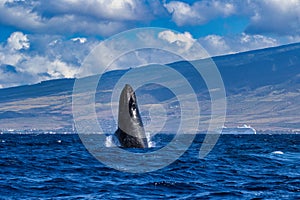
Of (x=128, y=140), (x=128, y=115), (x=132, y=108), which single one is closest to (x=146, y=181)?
(x=128, y=115)

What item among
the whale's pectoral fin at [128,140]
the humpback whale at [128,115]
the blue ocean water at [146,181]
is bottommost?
the blue ocean water at [146,181]

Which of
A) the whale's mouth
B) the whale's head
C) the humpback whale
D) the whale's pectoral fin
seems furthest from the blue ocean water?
the whale's mouth

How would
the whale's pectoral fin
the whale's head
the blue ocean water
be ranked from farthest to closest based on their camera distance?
the whale's pectoral fin < the whale's head < the blue ocean water

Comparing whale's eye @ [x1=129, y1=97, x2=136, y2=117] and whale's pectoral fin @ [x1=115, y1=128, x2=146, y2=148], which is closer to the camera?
whale's eye @ [x1=129, y1=97, x2=136, y2=117]

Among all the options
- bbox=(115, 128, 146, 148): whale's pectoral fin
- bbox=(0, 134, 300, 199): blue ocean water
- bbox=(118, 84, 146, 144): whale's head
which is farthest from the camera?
bbox=(115, 128, 146, 148): whale's pectoral fin

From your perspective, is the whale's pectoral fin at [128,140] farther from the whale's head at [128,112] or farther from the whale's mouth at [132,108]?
the whale's mouth at [132,108]

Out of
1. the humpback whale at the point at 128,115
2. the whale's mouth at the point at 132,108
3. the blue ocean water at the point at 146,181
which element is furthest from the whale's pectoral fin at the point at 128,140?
the blue ocean water at the point at 146,181

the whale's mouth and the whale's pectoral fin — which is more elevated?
the whale's mouth

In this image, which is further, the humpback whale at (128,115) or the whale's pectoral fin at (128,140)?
the whale's pectoral fin at (128,140)

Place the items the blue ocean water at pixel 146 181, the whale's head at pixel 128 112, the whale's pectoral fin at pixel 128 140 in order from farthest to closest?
the whale's pectoral fin at pixel 128 140
the whale's head at pixel 128 112
the blue ocean water at pixel 146 181

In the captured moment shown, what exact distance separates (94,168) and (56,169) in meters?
2.04

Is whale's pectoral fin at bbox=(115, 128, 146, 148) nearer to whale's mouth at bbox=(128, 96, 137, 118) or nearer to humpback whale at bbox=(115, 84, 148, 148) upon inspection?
humpback whale at bbox=(115, 84, 148, 148)

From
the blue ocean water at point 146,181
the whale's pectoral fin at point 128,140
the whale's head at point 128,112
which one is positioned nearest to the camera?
the blue ocean water at point 146,181

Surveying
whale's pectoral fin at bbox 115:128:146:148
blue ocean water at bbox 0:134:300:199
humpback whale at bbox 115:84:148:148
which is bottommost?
blue ocean water at bbox 0:134:300:199
